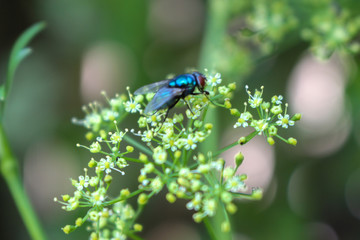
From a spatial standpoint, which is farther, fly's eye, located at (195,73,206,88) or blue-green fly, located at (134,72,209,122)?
fly's eye, located at (195,73,206,88)

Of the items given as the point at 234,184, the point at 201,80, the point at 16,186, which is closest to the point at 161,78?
the point at 16,186

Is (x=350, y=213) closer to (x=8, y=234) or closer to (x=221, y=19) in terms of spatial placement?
(x=221, y=19)

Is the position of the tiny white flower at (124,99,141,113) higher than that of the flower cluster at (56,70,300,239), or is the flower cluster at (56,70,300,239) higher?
the tiny white flower at (124,99,141,113)

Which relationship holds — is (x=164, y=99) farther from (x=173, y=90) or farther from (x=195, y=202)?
(x=195, y=202)

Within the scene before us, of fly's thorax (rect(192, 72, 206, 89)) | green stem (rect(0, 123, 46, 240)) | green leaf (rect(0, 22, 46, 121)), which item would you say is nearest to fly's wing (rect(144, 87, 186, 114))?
fly's thorax (rect(192, 72, 206, 89))

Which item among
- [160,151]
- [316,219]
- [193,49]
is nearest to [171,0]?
[193,49]

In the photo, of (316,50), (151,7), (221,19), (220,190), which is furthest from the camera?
(151,7)

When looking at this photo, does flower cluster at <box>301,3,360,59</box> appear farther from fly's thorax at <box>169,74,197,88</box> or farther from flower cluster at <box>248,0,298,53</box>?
fly's thorax at <box>169,74,197,88</box>
